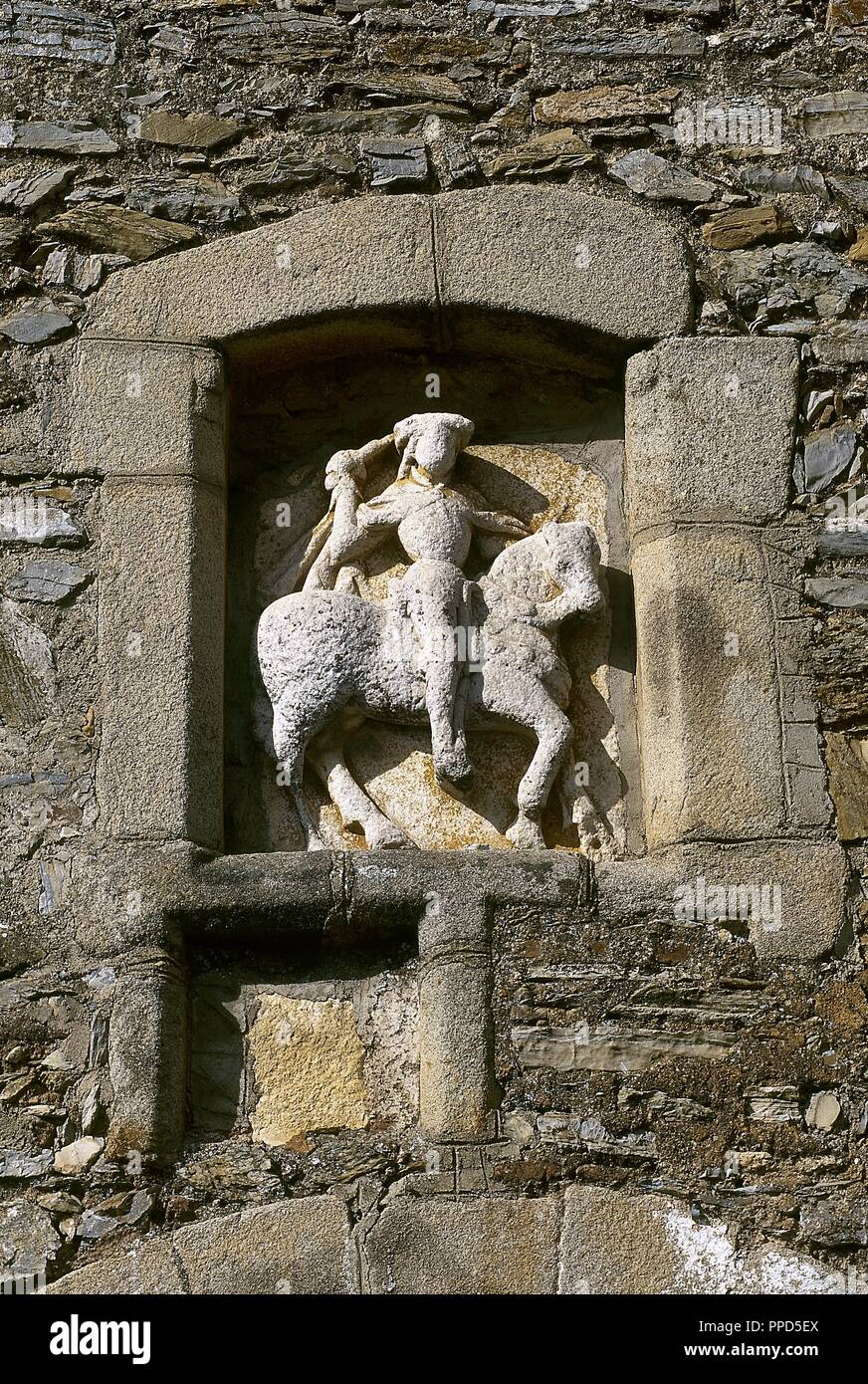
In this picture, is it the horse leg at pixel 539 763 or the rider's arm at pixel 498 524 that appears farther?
the rider's arm at pixel 498 524

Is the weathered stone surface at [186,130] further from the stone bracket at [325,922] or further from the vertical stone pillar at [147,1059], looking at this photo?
the vertical stone pillar at [147,1059]

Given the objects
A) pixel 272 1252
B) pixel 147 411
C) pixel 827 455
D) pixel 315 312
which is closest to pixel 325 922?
pixel 272 1252

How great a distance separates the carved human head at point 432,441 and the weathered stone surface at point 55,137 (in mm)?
1041

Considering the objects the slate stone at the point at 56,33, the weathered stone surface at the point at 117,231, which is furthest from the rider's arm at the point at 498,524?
the slate stone at the point at 56,33

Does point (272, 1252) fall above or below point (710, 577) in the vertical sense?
below

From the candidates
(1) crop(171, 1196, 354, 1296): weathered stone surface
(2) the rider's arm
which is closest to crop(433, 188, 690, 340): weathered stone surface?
(2) the rider's arm

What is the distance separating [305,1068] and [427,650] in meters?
1.00

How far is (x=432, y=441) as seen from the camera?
16.5 ft

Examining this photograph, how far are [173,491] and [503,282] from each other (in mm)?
962

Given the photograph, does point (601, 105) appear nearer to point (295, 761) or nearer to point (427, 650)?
point (427, 650)

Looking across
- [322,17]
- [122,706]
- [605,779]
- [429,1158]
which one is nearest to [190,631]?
[122,706]

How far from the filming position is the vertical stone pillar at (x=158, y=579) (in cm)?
467

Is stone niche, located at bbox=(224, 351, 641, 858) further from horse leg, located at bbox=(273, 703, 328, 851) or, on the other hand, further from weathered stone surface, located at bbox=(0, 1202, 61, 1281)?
weathered stone surface, located at bbox=(0, 1202, 61, 1281)
